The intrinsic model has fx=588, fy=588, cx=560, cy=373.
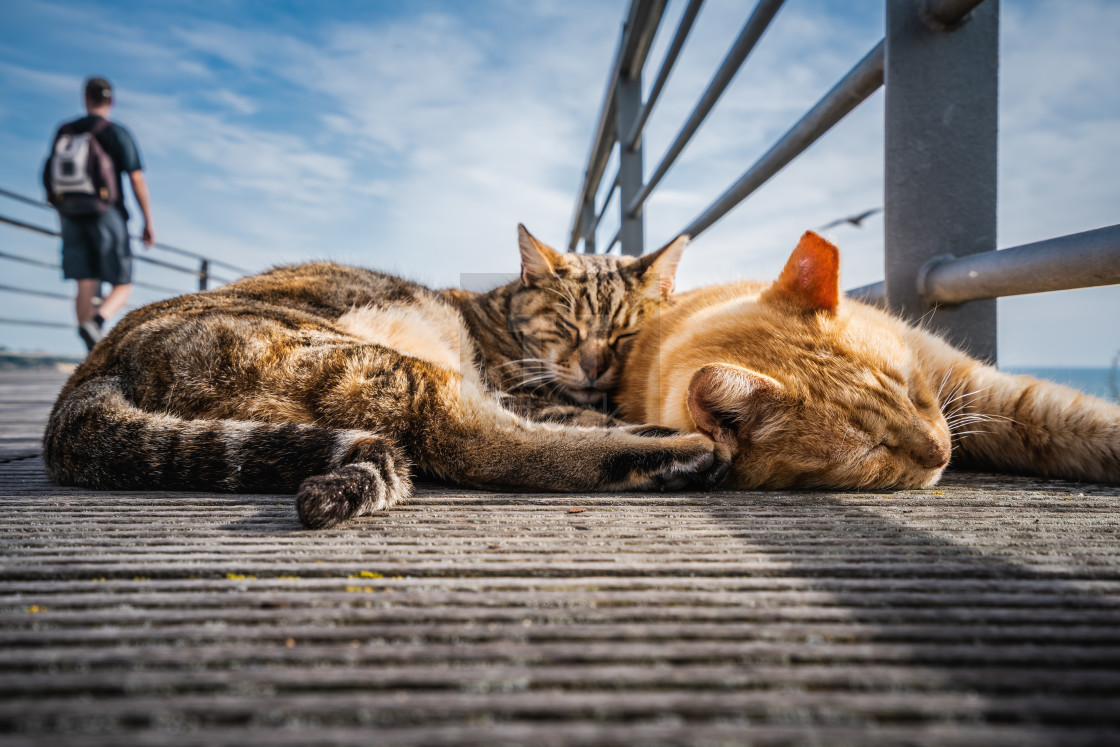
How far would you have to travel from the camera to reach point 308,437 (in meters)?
0.96

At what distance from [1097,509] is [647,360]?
999mm

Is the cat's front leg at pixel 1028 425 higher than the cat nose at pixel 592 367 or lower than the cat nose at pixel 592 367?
lower

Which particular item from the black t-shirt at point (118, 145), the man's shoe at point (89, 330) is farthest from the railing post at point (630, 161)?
the man's shoe at point (89, 330)

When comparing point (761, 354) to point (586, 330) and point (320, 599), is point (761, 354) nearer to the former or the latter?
point (586, 330)

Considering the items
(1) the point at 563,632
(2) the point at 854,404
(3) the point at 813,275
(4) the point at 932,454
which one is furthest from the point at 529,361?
(1) the point at 563,632

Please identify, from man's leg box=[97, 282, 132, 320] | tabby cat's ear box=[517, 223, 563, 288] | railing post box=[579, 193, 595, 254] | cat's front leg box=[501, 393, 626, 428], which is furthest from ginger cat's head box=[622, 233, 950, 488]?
man's leg box=[97, 282, 132, 320]

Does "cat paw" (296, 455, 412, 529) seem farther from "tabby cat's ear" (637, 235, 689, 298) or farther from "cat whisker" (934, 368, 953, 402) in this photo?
"tabby cat's ear" (637, 235, 689, 298)

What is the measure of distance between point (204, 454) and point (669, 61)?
7.01 feet

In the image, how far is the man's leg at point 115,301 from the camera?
4188mm

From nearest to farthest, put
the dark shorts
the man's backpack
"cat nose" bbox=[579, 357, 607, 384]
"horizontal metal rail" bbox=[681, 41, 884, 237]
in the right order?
"horizontal metal rail" bbox=[681, 41, 884, 237] < "cat nose" bbox=[579, 357, 607, 384] < the man's backpack < the dark shorts

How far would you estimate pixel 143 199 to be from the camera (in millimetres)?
4301

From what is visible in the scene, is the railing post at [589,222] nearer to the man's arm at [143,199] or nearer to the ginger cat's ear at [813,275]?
the man's arm at [143,199]

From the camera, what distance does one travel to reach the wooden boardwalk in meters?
0.35

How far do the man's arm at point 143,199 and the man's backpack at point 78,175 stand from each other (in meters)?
0.25
